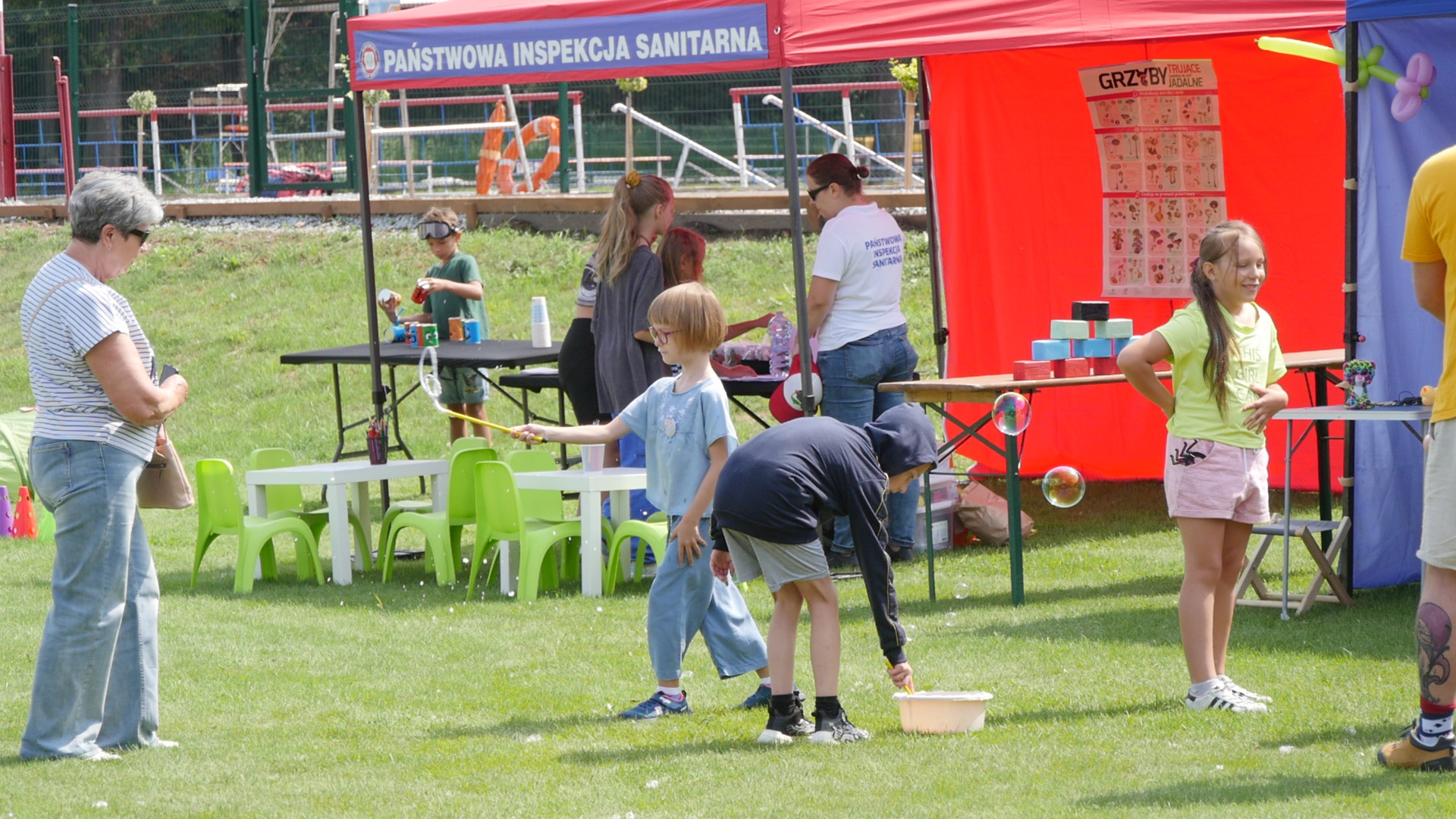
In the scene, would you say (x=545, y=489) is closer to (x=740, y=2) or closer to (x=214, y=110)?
(x=740, y=2)

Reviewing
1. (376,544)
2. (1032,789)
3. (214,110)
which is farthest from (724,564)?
(214,110)

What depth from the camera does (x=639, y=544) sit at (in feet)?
26.3

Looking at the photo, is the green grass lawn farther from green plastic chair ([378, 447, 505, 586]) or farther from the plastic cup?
the plastic cup

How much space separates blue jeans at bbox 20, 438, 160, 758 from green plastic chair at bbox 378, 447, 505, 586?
292 centimetres

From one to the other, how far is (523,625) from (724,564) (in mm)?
2286

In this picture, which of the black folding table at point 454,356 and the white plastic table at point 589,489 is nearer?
the white plastic table at point 589,489

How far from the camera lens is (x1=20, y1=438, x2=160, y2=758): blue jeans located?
4863 millimetres

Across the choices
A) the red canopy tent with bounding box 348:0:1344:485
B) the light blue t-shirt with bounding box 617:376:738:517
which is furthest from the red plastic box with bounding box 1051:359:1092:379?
the light blue t-shirt with bounding box 617:376:738:517

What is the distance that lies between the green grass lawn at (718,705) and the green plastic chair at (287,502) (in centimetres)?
27

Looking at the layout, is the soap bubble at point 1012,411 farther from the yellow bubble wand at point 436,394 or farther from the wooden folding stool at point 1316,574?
the yellow bubble wand at point 436,394

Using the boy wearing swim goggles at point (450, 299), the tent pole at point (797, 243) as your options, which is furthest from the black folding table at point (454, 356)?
the tent pole at point (797, 243)

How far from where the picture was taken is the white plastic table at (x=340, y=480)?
8.19 metres

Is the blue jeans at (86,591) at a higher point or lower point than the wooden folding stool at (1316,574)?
higher

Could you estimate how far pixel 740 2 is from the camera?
23.6 ft
